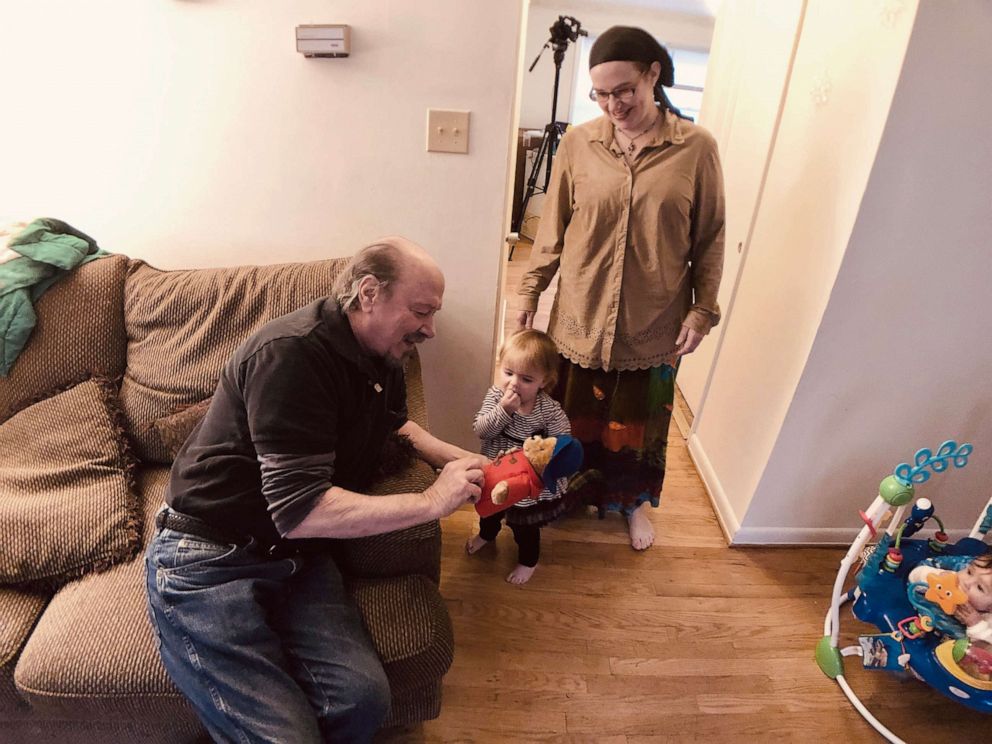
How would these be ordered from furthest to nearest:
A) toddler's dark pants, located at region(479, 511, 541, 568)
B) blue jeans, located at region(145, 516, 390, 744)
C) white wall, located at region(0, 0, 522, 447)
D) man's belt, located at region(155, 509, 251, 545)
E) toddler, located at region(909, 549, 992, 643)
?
1. toddler's dark pants, located at region(479, 511, 541, 568)
2. white wall, located at region(0, 0, 522, 447)
3. toddler, located at region(909, 549, 992, 643)
4. man's belt, located at region(155, 509, 251, 545)
5. blue jeans, located at region(145, 516, 390, 744)

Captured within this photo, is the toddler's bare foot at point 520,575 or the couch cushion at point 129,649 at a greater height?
the couch cushion at point 129,649

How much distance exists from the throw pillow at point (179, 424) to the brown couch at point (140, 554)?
0.02 metres

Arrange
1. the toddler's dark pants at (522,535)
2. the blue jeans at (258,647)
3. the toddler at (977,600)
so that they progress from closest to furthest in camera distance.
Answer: the blue jeans at (258,647) < the toddler at (977,600) < the toddler's dark pants at (522,535)

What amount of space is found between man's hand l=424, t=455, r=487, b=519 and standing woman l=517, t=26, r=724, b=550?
609mm

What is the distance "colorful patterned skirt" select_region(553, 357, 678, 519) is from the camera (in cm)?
175

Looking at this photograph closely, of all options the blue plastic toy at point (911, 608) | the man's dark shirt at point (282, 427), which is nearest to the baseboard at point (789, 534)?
the blue plastic toy at point (911, 608)

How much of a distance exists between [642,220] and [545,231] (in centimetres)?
28

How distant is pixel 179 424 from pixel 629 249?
1.23m

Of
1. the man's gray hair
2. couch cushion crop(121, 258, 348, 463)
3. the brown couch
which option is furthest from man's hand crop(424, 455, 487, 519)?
couch cushion crop(121, 258, 348, 463)

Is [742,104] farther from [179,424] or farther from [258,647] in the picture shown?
[258,647]

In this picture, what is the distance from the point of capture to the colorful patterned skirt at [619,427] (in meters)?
1.75

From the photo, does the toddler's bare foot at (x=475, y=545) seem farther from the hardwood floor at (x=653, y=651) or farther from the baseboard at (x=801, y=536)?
the baseboard at (x=801, y=536)

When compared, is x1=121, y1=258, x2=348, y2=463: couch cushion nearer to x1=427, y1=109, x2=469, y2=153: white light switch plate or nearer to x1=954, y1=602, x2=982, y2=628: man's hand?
x1=427, y1=109, x2=469, y2=153: white light switch plate

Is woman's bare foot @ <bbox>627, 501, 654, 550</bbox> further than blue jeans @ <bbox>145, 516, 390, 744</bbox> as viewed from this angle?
Yes
